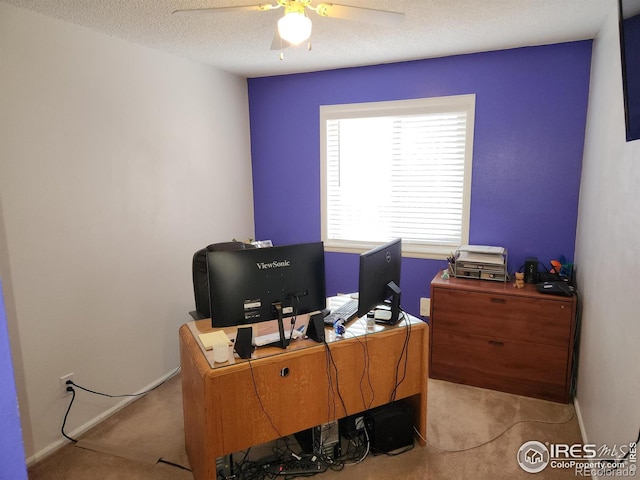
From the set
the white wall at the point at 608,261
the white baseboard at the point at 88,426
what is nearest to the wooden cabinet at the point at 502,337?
the white wall at the point at 608,261

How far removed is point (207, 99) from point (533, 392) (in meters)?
3.50

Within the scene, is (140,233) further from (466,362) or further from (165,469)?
(466,362)

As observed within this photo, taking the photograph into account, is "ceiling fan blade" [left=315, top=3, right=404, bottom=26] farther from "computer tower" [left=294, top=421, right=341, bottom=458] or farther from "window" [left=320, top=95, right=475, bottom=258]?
"computer tower" [left=294, top=421, right=341, bottom=458]

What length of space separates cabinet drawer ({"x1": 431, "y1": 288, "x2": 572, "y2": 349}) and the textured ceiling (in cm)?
181

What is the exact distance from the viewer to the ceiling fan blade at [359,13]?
1868mm

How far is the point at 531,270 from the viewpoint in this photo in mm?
3088

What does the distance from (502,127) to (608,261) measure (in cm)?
150

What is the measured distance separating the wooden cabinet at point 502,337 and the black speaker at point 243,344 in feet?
5.50

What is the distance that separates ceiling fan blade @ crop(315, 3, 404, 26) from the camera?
1.87m

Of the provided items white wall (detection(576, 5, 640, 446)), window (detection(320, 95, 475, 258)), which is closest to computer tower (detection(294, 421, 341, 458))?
white wall (detection(576, 5, 640, 446))

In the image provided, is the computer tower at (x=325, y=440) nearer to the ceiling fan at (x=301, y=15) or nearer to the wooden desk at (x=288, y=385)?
the wooden desk at (x=288, y=385)

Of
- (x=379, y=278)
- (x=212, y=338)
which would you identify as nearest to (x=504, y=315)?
(x=379, y=278)

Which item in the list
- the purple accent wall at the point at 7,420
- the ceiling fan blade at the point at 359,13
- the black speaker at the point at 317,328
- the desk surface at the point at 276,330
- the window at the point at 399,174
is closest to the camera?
the purple accent wall at the point at 7,420

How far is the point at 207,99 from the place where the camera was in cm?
357
